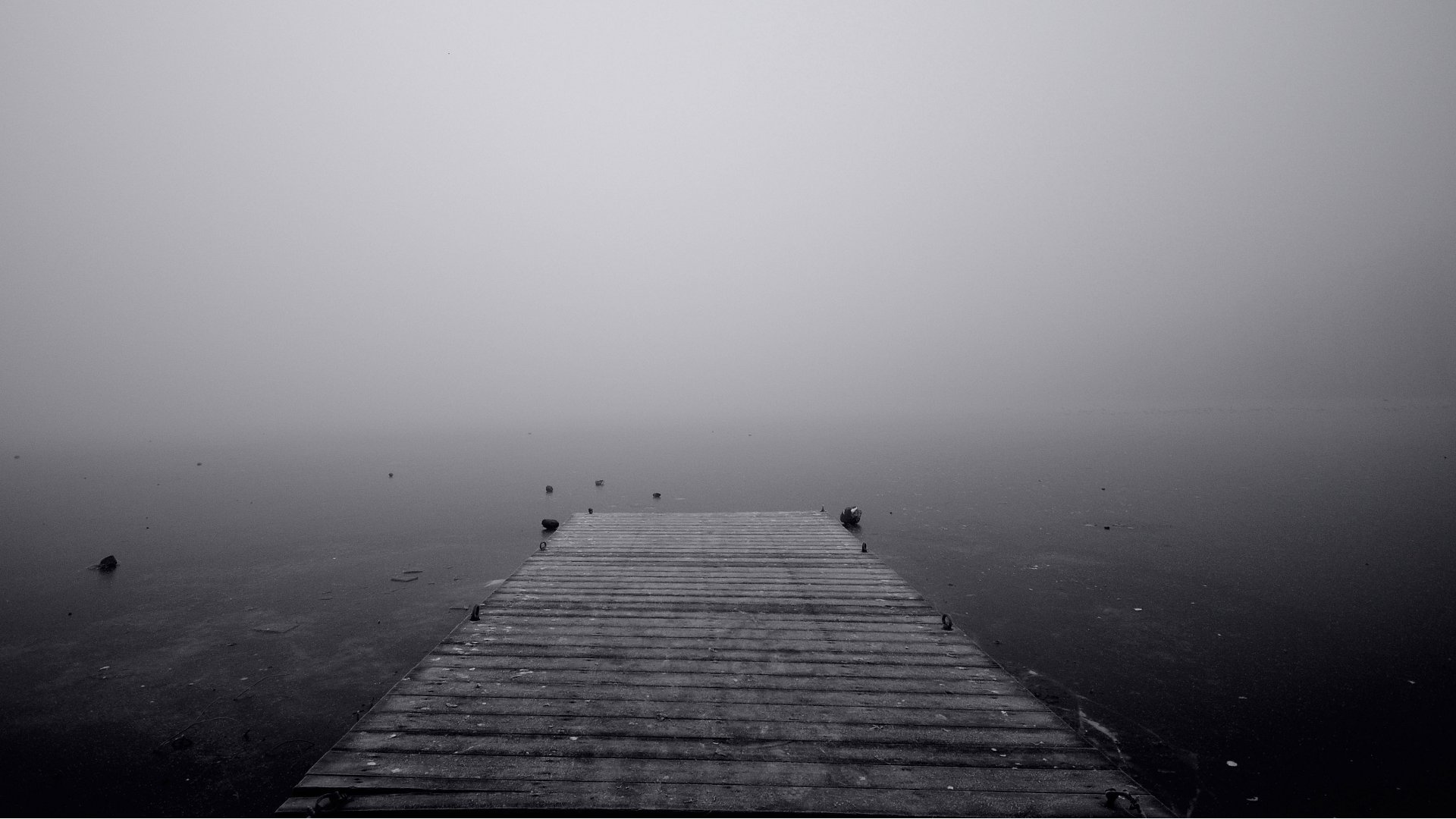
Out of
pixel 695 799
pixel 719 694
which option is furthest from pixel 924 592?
pixel 695 799

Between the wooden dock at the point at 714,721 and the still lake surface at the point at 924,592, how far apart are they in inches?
70.6

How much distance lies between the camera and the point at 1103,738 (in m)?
8.90

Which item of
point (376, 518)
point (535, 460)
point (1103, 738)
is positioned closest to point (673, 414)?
point (535, 460)

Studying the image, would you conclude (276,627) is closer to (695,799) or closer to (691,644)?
(691,644)

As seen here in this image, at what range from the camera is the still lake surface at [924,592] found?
28.3 feet

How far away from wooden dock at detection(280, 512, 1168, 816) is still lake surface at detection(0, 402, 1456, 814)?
5.88ft

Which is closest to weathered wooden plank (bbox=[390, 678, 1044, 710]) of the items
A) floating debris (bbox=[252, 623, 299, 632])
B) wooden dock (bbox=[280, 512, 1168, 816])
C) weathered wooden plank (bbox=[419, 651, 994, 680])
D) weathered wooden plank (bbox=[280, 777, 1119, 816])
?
wooden dock (bbox=[280, 512, 1168, 816])

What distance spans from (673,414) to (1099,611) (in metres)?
103

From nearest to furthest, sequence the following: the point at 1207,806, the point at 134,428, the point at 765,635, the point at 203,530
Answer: the point at 1207,806 < the point at 765,635 < the point at 203,530 < the point at 134,428

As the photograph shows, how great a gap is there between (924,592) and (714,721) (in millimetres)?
8894

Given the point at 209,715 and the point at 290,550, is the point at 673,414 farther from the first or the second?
the point at 209,715

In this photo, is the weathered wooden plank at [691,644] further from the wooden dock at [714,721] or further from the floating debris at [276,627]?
the floating debris at [276,627]

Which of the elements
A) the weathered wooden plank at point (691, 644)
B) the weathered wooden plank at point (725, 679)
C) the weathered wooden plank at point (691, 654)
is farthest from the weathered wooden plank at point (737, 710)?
the weathered wooden plank at point (691, 644)

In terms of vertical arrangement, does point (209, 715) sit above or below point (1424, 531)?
below
